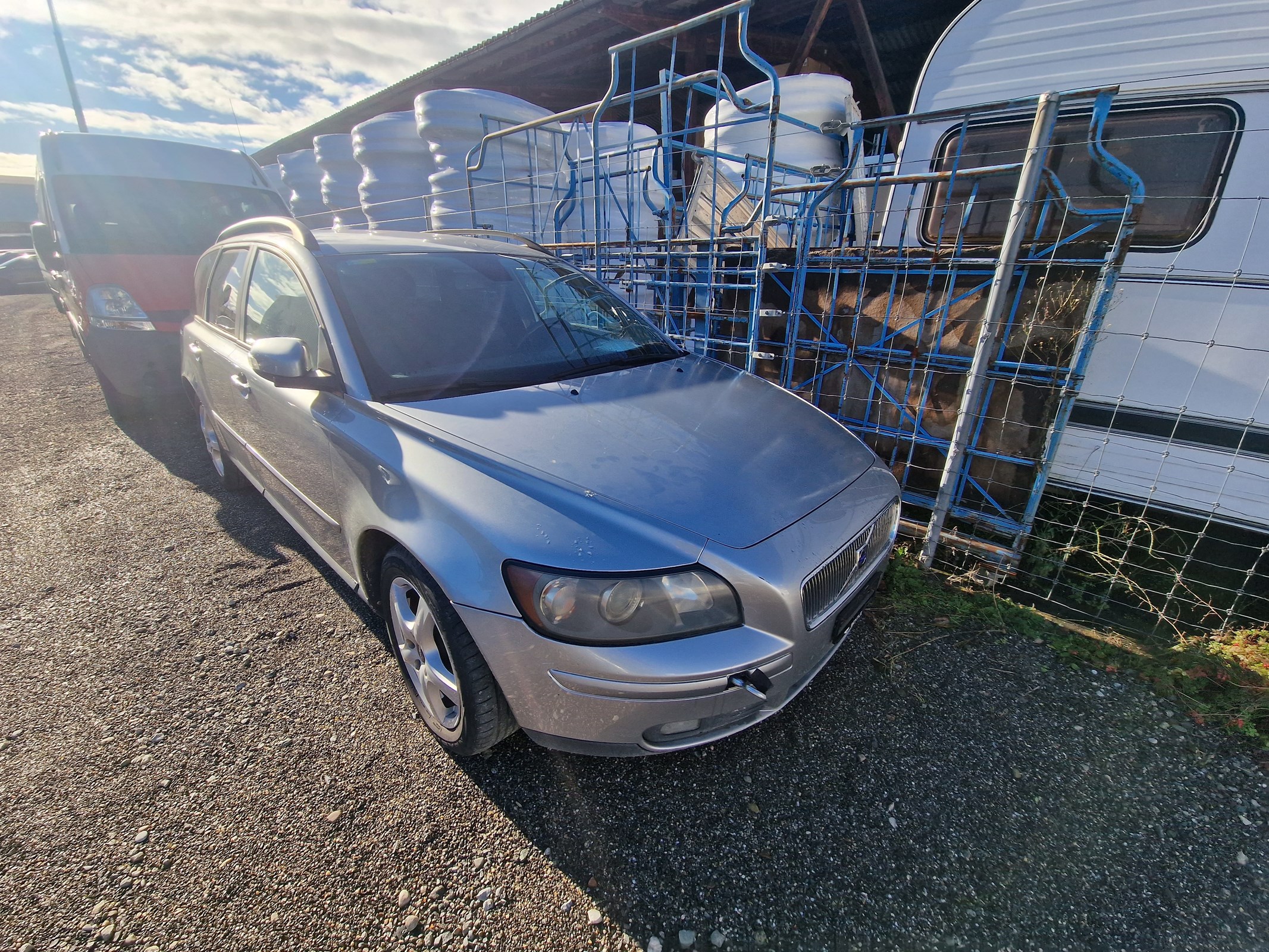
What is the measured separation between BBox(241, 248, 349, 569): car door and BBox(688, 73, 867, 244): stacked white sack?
351 cm

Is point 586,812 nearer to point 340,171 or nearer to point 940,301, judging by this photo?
point 940,301

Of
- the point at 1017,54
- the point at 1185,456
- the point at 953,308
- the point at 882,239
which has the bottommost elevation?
the point at 1185,456

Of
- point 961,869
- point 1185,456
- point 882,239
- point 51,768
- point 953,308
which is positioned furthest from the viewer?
point 882,239

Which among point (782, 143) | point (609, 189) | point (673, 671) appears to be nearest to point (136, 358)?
point (609, 189)

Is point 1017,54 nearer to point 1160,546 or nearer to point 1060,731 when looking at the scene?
point 1160,546

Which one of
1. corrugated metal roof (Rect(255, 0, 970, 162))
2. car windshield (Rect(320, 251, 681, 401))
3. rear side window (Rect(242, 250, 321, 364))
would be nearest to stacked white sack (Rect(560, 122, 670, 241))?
corrugated metal roof (Rect(255, 0, 970, 162))

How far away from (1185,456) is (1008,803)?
2.30 meters

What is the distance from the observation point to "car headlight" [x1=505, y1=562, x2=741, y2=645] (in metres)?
1.50

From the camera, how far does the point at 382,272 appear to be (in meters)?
2.39

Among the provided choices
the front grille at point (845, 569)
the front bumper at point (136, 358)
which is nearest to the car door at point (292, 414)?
the front grille at point (845, 569)

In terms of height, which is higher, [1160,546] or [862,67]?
[862,67]

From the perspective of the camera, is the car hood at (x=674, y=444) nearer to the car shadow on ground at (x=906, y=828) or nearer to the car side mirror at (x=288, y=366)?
the car side mirror at (x=288, y=366)

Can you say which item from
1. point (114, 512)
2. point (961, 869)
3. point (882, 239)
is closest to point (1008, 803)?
point (961, 869)

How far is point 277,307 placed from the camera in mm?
2592
